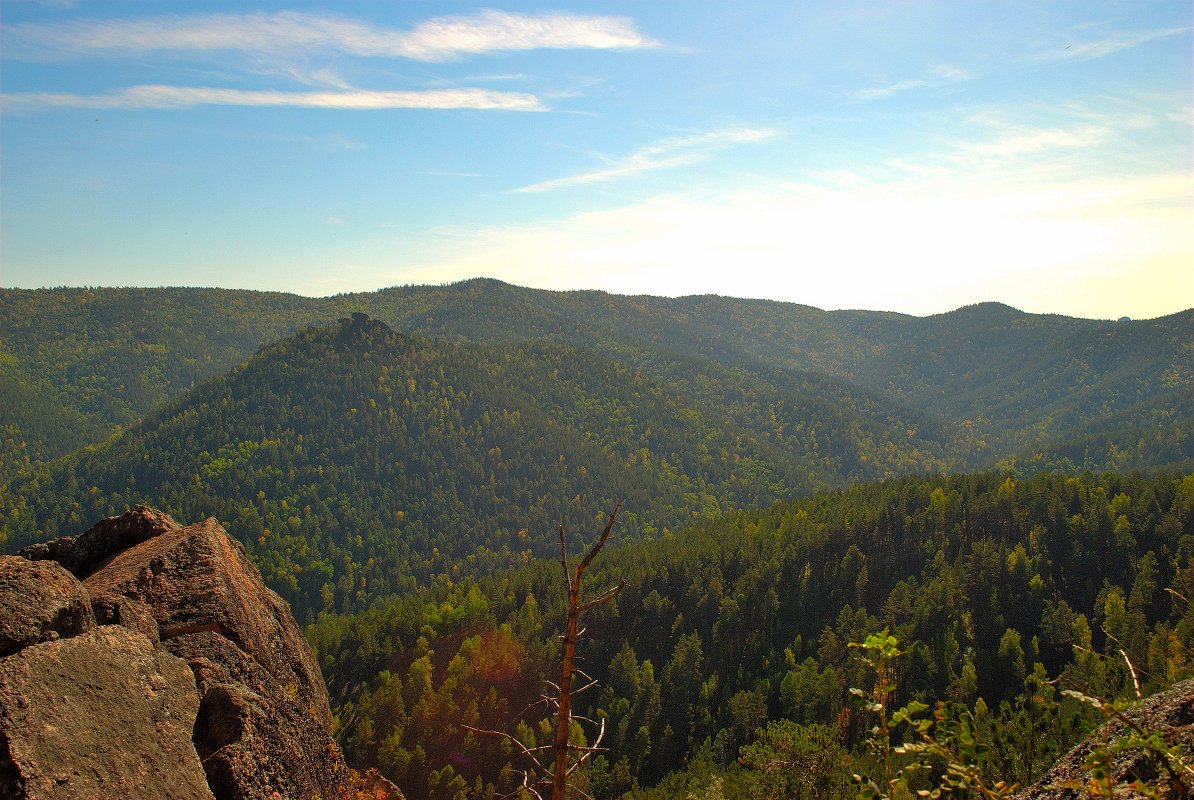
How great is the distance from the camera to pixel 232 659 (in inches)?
954

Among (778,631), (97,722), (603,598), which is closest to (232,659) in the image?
(97,722)

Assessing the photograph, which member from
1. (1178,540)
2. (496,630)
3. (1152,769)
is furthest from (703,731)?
(1152,769)

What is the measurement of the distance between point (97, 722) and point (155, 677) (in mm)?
2659

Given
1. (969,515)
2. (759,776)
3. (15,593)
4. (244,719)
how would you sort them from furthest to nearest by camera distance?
(969,515)
(759,776)
(244,719)
(15,593)

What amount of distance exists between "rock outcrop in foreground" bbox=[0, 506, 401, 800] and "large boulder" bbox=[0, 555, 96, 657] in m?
0.03

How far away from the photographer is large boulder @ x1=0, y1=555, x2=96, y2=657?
16016 mm

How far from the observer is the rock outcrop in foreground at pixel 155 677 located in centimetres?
1449

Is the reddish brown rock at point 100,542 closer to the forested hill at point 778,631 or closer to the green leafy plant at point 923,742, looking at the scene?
the green leafy plant at point 923,742

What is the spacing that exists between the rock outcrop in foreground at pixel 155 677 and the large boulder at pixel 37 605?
0.11 feet

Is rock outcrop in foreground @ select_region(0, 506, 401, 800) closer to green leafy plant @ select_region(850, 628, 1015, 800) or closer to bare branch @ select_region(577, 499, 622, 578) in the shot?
bare branch @ select_region(577, 499, 622, 578)

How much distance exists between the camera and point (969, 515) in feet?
552

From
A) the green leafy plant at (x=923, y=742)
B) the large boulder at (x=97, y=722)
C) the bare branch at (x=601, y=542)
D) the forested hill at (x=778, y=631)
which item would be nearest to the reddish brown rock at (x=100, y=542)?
the large boulder at (x=97, y=722)

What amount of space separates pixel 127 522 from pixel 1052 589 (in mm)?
161265

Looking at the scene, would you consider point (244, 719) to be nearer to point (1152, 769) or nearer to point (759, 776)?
point (1152, 769)
